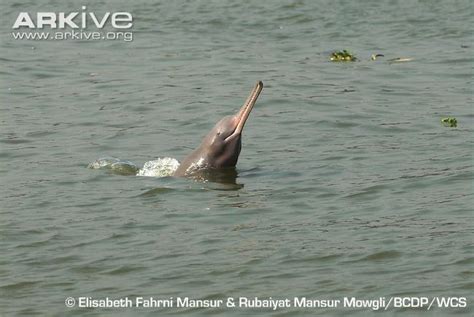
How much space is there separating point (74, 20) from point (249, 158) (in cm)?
1013

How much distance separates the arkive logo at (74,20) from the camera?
893 inches

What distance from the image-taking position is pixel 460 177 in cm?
1248

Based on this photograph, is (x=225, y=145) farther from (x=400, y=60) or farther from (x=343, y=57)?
(x=400, y=60)

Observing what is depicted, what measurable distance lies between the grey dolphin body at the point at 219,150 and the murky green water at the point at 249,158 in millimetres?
265

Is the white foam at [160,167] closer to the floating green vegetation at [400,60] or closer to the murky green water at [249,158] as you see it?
the murky green water at [249,158]

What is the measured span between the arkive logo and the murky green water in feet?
1.26

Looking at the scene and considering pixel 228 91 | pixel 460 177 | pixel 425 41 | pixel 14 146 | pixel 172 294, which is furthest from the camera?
pixel 425 41

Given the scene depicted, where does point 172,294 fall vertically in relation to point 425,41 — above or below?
above

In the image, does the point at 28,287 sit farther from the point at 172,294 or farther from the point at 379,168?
the point at 379,168

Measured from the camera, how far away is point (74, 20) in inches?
908

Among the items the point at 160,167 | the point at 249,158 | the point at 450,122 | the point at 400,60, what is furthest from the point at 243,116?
the point at 400,60

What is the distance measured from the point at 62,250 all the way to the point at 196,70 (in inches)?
347

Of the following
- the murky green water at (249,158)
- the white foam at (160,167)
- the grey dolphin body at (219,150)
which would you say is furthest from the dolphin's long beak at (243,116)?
the white foam at (160,167)

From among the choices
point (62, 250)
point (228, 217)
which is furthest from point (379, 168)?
point (62, 250)
